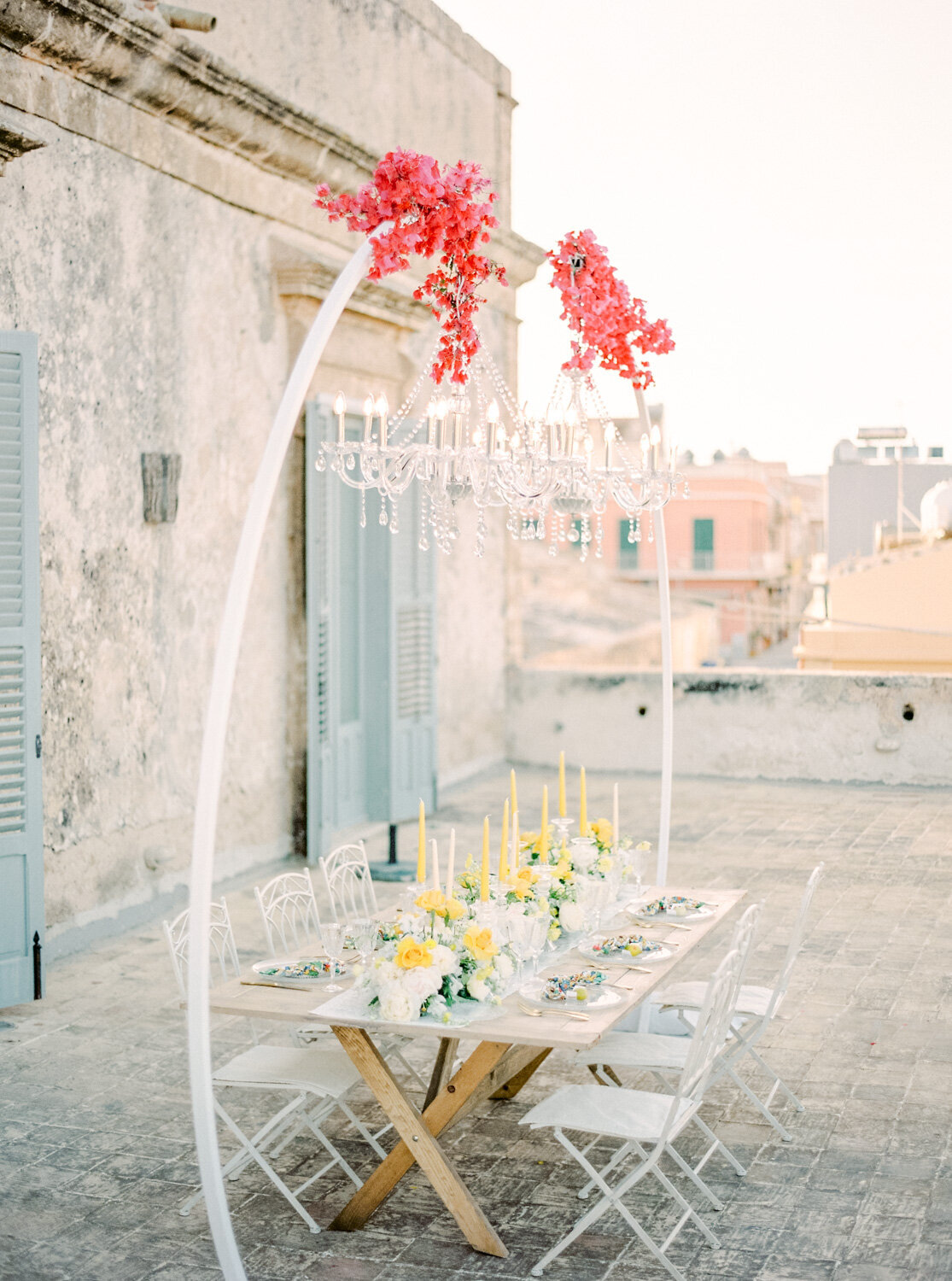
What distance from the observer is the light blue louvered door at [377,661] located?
916 centimetres

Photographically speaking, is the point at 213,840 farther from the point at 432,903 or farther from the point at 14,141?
the point at 14,141

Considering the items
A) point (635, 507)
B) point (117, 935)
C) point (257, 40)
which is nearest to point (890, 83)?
point (257, 40)

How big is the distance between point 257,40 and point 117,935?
4.96m

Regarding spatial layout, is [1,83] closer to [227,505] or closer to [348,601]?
[227,505]

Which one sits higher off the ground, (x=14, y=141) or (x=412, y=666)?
(x=14, y=141)

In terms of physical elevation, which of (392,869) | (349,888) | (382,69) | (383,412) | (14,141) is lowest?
(392,869)

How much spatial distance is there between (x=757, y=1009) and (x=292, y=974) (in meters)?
1.56

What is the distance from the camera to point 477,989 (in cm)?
375

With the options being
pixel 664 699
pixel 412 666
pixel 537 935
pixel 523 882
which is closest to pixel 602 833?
pixel 664 699

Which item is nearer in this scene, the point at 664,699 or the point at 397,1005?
the point at 397,1005

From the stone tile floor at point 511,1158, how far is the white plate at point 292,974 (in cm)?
64

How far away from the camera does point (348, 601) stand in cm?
954

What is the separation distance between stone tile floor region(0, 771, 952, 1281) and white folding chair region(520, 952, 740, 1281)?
0.10 metres

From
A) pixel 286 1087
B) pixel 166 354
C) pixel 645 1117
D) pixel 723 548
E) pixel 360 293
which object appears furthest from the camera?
pixel 723 548
